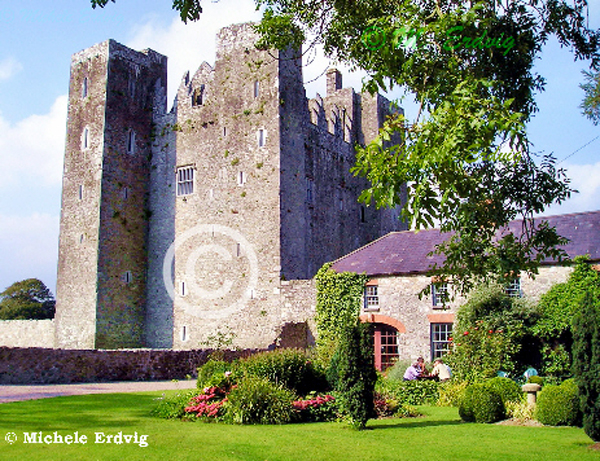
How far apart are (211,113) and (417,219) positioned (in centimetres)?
2417

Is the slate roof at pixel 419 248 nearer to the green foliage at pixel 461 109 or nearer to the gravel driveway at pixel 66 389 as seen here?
the gravel driveway at pixel 66 389

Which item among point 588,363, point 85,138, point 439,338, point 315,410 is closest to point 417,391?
point 315,410

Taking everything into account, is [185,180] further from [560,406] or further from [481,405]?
[560,406]

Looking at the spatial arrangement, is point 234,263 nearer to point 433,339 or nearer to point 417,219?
point 433,339

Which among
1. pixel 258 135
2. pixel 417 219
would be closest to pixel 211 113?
pixel 258 135

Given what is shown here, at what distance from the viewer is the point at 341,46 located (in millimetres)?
12664

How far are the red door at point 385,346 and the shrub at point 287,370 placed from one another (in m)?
9.55

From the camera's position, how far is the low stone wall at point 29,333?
3174 cm

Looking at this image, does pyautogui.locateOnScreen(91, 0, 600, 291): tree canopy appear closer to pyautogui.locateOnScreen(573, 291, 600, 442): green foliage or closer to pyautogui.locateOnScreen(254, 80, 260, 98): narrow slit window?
pyautogui.locateOnScreen(573, 291, 600, 442): green foliage

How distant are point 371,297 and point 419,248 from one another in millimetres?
2729

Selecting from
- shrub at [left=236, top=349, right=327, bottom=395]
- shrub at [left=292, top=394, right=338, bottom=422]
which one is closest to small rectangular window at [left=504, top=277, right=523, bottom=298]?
shrub at [left=236, top=349, right=327, bottom=395]

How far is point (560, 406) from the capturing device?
11.7 meters

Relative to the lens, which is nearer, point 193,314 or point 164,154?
point 193,314

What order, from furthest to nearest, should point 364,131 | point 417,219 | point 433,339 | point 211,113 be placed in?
point 364,131 → point 211,113 → point 433,339 → point 417,219
